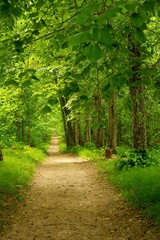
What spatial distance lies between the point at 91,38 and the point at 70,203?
7.97 meters

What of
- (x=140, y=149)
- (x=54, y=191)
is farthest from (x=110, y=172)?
(x=54, y=191)

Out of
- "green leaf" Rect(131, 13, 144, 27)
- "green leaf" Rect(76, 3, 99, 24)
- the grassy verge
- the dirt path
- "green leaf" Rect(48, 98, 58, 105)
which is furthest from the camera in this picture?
the grassy verge

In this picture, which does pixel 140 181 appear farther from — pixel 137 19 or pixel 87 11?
pixel 87 11

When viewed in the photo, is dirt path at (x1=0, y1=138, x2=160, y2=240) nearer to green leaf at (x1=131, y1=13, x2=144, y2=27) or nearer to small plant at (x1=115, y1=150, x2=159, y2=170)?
small plant at (x1=115, y1=150, x2=159, y2=170)

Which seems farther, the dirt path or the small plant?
the small plant

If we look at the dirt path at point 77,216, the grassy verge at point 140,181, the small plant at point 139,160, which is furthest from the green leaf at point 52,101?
the small plant at point 139,160

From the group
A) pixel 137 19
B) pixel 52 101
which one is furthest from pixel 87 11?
pixel 52 101

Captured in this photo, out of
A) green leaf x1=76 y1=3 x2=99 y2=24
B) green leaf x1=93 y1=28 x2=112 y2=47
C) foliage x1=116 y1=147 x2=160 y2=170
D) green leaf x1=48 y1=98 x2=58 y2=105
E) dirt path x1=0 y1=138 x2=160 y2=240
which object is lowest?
dirt path x1=0 y1=138 x2=160 y2=240

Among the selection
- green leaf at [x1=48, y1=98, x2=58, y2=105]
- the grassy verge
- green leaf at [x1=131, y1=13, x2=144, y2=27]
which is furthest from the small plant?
green leaf at [x1=131, y1=13, x2=144, y2=27]

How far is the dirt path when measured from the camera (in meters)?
6.65

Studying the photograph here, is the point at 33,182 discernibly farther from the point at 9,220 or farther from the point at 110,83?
the point at 110,83

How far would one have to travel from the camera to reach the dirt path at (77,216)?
665 cm

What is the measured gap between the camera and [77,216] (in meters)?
8.09

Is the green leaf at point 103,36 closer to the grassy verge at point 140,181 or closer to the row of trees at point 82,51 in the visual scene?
the row of trees at point 82,51
